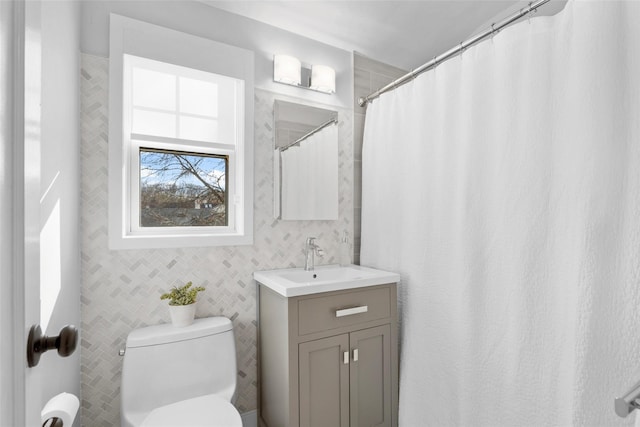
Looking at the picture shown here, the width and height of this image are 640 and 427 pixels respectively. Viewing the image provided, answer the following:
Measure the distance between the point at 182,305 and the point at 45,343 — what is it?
→ 0.97 m

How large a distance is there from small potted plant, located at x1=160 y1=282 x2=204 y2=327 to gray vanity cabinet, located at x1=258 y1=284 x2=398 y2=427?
37 centimetres

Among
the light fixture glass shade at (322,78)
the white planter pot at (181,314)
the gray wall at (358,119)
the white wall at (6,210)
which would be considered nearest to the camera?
the white wall at (6,210)

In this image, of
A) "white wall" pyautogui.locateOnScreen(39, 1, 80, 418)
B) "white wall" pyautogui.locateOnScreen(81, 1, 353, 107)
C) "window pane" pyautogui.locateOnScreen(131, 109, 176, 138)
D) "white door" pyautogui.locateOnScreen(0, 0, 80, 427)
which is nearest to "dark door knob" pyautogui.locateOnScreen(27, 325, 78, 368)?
"white door" pyautogui.locateOnScreen(0, 0, 80, 427)

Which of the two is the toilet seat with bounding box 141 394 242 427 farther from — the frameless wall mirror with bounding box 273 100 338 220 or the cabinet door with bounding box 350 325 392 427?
the frameless wall mirror with bounding box 273 100 338 220

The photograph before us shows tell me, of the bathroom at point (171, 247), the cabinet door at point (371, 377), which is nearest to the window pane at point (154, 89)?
the bathroom at point (171, 247)

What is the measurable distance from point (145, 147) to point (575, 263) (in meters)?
1.93

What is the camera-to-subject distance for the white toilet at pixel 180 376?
4.12 ft

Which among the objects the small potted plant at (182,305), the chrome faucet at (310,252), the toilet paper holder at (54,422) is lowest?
the toilet paper holder at (54,422)

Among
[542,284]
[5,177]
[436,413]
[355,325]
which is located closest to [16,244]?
[5,177]

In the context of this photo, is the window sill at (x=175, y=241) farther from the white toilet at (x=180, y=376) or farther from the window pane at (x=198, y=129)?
the window pane at (x=198, y=129)

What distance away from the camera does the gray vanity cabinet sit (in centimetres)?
140

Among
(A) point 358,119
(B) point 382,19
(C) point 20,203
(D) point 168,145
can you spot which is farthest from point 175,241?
(B) point 382,19

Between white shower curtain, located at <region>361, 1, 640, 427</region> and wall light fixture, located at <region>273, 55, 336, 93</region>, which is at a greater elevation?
wall light fixture, located at <region>273, 55, 336, 93</region>

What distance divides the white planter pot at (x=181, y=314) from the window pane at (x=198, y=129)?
0.90 metres
